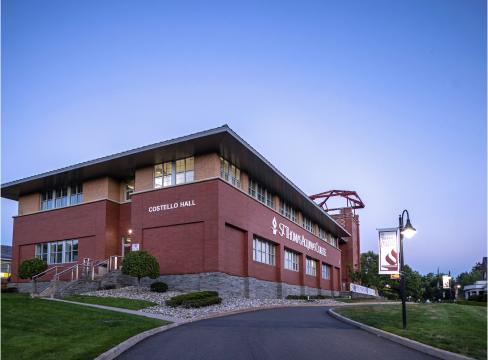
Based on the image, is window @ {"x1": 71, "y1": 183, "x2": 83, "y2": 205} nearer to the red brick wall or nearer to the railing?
the railing

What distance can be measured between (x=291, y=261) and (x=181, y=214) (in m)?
17.0

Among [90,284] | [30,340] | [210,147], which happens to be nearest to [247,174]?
[210,147]

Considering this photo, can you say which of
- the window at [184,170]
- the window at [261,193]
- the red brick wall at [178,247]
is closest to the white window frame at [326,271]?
the window at [261,193]

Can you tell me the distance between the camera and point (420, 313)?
19391 millimetres

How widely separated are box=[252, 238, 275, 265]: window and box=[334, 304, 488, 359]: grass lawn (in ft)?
46.4

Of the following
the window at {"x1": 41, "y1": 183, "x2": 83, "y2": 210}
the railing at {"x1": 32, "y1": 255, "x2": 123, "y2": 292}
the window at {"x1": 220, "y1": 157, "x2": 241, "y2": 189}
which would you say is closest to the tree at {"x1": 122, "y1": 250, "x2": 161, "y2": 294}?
the railing at {"x1": 32, "y1": 255, "x2": 123, "y2": 292}

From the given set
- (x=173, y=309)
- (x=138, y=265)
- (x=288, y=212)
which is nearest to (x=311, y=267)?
(x=288, y=212)

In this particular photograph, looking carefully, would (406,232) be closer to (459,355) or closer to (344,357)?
(459,355)

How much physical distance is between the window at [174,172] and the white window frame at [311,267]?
74.7 ft

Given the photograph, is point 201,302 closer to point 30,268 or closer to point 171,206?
point 171,206

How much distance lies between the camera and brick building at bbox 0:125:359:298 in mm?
29203

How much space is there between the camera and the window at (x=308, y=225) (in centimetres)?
5058

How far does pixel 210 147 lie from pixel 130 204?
32.5ft

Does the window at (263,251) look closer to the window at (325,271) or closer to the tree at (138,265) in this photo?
the tree at (138,265)
